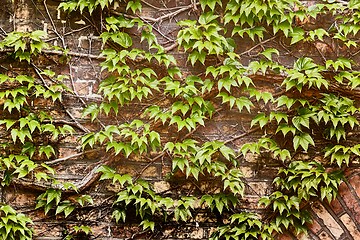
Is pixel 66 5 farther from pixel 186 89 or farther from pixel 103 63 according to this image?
pixel 186 89

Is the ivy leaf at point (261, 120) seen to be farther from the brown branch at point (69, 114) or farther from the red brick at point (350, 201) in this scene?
the brown branch at point (69, 114)

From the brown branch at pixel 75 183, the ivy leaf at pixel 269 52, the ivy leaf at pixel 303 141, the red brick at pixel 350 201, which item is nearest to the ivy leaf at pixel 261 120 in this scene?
the ivy leaf at pixel 303 141

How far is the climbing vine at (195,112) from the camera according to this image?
2.91 meters

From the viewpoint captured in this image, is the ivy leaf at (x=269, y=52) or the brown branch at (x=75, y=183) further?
the ivy leaf at (x=269, y=52)

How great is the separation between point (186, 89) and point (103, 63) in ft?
1.68

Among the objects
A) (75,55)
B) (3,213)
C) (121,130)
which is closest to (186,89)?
(121,130)

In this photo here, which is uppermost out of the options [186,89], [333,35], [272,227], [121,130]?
[333,35]

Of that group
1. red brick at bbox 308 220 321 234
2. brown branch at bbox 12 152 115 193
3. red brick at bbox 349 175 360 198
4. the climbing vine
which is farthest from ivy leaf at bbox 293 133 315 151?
brown branch at bbox 12 152 115 193

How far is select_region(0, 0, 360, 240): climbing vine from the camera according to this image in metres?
2.91

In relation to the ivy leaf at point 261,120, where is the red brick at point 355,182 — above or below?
below

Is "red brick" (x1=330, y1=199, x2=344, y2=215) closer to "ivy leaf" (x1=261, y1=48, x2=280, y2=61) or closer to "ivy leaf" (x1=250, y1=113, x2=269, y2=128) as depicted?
"ivy leaf" (x1=250, y1=113, x2=269, y2=128)

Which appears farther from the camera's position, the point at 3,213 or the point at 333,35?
the point at 333,35

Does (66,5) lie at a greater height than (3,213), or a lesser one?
greater

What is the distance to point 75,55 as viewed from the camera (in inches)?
120
